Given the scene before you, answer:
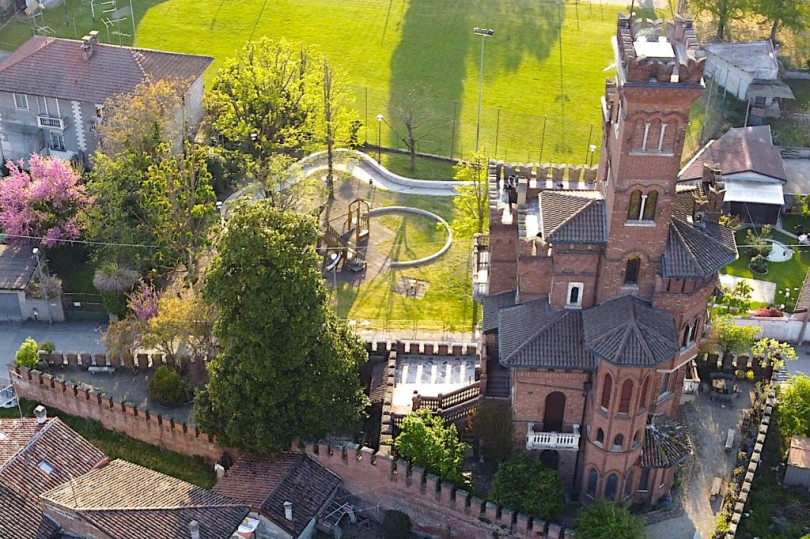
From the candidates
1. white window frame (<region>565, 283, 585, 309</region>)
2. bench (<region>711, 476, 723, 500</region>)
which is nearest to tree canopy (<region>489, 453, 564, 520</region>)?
white window frame (<region>565, 283, 585, 309</region>)

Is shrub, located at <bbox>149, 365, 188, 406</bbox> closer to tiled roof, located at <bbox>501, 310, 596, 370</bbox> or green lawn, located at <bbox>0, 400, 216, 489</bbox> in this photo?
green lawn, located at <bbox>0, 400, 216, 489</bbox>

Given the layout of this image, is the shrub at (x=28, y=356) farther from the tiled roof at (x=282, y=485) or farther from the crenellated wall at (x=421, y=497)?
the crenellated wall at (x=421, y=497)

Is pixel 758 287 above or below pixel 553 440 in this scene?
below

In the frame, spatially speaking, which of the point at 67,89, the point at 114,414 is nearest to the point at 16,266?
the point at 114,414

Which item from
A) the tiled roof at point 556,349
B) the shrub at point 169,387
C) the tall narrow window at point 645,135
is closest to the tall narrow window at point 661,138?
the tall narrow window at point 645,135

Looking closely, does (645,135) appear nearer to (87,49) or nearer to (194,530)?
(194,530)

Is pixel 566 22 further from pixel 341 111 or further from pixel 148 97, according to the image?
pixel 148 97
